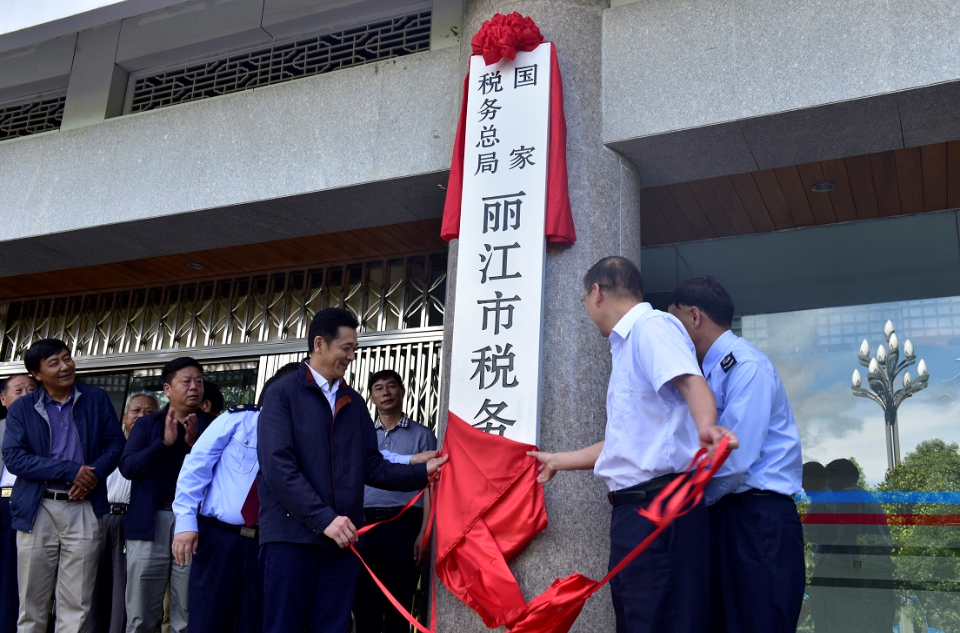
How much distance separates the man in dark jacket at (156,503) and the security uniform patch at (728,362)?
2.58 meters

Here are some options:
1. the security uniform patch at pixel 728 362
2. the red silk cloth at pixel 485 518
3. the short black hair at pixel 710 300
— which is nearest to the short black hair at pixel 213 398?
the red silk cloth at pixel 485 518

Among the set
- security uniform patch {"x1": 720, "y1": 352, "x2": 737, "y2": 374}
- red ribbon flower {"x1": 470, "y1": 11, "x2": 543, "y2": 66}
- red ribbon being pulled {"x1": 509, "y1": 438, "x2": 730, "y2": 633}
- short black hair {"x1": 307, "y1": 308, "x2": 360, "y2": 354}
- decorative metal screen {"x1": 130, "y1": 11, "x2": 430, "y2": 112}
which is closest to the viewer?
red ribbon being pulled {"x1": 509, "y1": 438, "x2": 730, "y2": 633}

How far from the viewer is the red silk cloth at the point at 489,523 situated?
Answer: 3398mm

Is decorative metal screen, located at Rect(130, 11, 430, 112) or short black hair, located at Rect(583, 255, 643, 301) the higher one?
decorative metal screen, located at Rect(130, 11, 430, 112)

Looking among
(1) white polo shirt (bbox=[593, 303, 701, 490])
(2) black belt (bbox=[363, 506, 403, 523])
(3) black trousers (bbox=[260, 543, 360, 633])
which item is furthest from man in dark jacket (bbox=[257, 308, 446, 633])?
(1) white polo shirt (bbox=[593, 303, 701, 490])

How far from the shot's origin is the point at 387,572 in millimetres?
4539

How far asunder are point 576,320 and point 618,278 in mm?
916

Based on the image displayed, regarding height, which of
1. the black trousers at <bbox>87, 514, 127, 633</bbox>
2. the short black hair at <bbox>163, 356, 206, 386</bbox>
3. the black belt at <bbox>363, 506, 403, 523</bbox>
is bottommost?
the black trousers at <bbox>87, 514, 127, 633</bbox>

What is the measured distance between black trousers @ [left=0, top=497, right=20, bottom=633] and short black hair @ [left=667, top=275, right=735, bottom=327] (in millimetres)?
3807

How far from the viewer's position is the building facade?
3770 millimetres

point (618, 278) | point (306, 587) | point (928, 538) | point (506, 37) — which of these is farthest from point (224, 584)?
point (928, 538)

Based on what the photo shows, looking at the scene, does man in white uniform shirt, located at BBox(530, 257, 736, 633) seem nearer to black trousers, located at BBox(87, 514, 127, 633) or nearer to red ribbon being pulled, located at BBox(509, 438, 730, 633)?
red ribbon being pulled, located at BBox(509, 438, 730, 633)

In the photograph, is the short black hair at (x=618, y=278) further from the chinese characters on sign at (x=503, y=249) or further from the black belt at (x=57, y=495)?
the black belt at (x=57, y=495)

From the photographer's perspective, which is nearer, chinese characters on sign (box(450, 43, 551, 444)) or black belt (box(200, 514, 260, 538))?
chinese characters on sign (box(450, 43, 551, 444))
